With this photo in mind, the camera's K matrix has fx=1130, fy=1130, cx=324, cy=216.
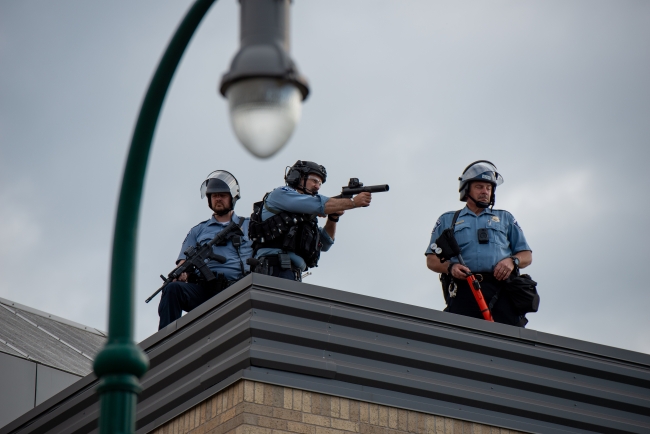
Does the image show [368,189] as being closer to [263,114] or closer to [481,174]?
[481,174]

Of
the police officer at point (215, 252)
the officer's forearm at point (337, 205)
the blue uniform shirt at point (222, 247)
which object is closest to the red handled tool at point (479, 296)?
the officer's forearm at point (337, 205)

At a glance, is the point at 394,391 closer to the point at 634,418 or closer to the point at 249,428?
the point at 249,428

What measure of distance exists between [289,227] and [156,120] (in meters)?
5.10

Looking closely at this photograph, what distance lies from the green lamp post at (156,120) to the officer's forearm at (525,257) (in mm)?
5596

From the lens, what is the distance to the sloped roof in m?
13.2

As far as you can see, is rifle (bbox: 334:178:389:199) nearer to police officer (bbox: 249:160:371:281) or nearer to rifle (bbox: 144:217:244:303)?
police officer (bbox: 249:160:371:281)

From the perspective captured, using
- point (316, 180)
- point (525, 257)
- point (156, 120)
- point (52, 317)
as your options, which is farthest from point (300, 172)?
point (52, 317)

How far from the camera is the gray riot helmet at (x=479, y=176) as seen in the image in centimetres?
990

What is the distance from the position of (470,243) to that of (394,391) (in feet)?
7.10

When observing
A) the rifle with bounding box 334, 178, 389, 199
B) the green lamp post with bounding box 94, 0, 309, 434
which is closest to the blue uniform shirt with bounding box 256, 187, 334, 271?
the rifle with bounding box 334, 178, 389, 199

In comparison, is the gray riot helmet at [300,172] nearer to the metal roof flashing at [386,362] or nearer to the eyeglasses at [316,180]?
the eyeglasses at [316,180]

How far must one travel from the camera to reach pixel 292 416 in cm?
732

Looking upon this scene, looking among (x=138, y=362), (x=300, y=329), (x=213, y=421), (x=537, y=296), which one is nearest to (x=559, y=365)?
(x=537, y=296)

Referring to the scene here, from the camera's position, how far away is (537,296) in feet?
31.1
